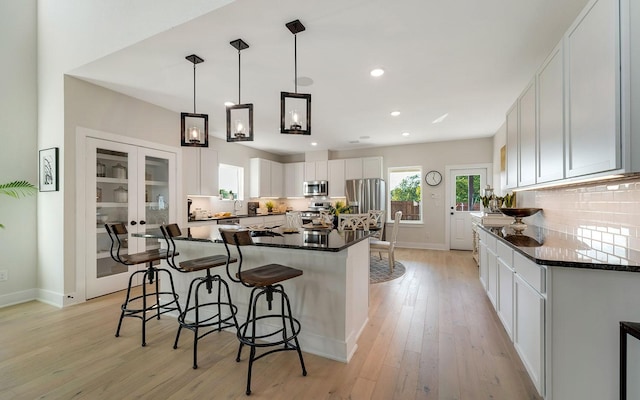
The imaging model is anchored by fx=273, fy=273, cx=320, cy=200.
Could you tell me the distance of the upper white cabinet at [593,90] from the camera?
1.42 meters

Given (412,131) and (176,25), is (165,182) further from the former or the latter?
(412,131)

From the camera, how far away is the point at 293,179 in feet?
25.1

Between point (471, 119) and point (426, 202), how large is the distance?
240 centimetres

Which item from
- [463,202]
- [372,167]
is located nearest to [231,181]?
[372,167]

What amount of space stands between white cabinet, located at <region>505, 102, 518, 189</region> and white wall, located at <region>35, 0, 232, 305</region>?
4021mm

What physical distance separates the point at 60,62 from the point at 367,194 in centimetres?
548

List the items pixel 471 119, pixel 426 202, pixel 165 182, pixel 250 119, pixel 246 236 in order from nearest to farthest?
pixel 246 236 < pixel 250 119 < pixel 165 182 < pixel 471 119 < pixel 426 202

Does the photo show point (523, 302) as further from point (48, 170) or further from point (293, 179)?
point (293, 179)

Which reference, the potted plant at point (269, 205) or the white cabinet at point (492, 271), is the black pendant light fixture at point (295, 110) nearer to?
the white cabinet at point (492, 271)

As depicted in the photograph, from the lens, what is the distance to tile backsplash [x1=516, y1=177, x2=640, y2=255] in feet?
5.63

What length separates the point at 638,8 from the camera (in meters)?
1.31

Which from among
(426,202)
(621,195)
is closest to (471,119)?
(426,202)

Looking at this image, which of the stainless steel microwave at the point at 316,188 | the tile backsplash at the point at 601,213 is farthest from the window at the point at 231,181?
the tile backsplash at the point at 601,213

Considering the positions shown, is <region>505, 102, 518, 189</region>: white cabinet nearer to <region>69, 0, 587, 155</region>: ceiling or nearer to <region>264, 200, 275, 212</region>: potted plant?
<region>69, 0, 587, 155</region>: ceiling
